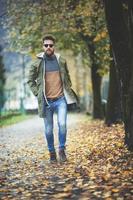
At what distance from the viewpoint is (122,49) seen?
1145 cm

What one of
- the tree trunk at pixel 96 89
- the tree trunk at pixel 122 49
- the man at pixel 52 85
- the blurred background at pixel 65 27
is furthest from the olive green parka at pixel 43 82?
the tree trunk at pixel 96 89

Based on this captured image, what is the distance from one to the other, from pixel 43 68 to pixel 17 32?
17528 mm

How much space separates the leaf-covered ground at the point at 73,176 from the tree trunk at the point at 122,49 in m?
0.72

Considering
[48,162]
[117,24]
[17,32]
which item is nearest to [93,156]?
[48,162]

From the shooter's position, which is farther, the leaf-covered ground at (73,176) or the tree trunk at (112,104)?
the tree trunk at (112,104)

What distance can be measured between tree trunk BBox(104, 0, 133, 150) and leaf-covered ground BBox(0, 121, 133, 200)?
724 mm

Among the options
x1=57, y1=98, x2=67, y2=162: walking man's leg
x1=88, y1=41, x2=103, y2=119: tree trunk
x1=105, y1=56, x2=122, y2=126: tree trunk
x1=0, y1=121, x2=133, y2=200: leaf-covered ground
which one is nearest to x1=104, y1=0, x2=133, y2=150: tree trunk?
x1=0, y1=121, x2=133, y2=200: leaf-covered ground

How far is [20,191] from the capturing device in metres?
8.25

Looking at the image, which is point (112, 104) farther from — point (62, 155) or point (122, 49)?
point (62, 155)

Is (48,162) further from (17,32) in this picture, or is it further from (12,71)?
(12,71)

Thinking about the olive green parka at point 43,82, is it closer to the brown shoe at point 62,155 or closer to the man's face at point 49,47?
the man's face at point 49,47

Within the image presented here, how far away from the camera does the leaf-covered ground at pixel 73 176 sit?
312 inches

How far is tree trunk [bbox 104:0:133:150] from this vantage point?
11.2 meters

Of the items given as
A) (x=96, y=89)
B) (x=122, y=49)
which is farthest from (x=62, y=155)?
(x=96, y=89)
